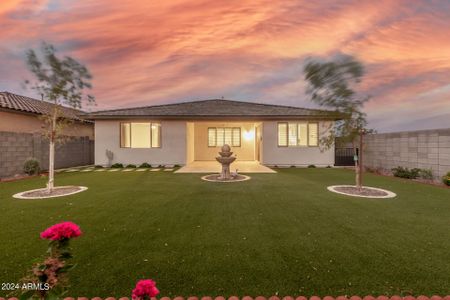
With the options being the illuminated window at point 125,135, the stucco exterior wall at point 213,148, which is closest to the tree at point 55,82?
the illuminated window at point 125,135

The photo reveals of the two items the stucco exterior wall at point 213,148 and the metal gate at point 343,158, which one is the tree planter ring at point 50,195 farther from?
the metal gate at point 343,158

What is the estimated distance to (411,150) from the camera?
35.0 ft

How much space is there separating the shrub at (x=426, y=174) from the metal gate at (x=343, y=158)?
5.83 m

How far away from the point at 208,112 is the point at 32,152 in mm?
10009

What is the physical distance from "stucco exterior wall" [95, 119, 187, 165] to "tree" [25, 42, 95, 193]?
7.57 meters

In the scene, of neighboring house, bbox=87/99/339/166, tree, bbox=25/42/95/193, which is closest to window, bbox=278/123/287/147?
neighboring house, bbox=87/99/339/166

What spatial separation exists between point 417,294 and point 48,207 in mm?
7272

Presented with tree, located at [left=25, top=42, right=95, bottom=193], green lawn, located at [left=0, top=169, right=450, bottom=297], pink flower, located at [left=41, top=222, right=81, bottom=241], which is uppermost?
tree, located at [left=25, top=42, right=95, bottom=193]

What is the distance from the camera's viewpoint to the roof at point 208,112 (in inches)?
590

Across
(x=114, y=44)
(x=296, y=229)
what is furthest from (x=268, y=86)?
(x=296, y=229)

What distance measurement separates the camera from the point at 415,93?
1352 centimetres

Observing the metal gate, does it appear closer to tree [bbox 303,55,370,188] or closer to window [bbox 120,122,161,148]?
tree [bbox 303,55,370,188]

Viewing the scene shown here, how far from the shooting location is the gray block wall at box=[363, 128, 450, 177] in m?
9.15

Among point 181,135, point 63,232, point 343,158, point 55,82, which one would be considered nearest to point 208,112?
point 181,135
